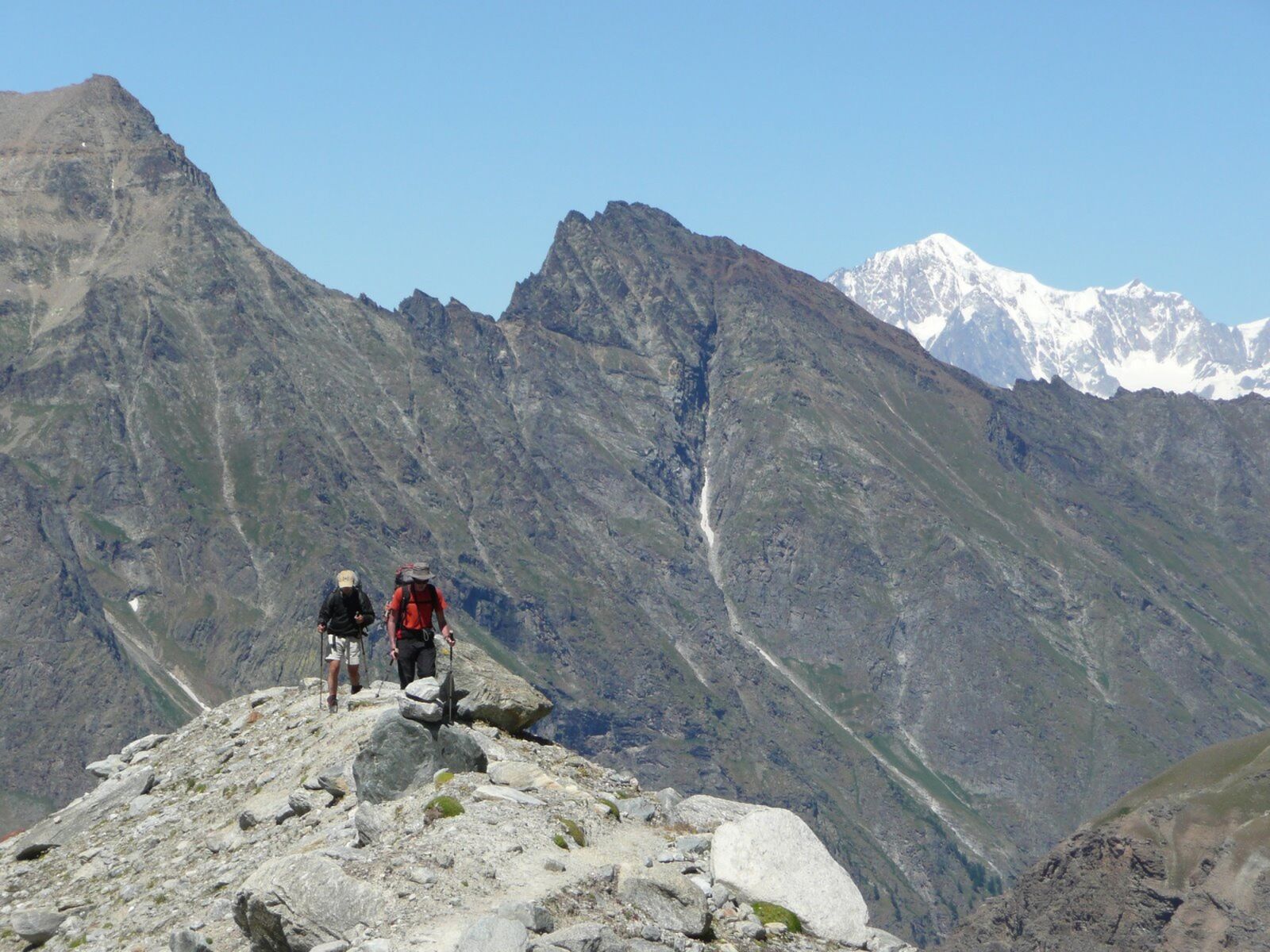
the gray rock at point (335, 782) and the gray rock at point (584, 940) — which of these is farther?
the gray rock at point (335, 782)

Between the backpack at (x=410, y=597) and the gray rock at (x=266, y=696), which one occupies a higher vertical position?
the backpack at (x=410, y=597)

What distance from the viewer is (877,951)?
2884 cm

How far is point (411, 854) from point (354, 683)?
13.8 meters

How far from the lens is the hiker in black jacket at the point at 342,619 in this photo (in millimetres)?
39094

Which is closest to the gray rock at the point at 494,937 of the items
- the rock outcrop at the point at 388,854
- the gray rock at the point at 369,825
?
the rock outcrop at the point at 388,854

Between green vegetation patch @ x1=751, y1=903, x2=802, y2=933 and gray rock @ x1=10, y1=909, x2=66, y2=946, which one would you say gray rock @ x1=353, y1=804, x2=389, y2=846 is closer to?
green vegetation patch @ x1=751, y1=903, x2=802, y2=933

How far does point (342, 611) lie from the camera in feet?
129

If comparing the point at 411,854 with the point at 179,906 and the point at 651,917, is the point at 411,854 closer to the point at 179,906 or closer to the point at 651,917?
the point at 651,917

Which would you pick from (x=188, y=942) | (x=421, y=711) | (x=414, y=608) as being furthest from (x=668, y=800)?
(x=188, y=942)

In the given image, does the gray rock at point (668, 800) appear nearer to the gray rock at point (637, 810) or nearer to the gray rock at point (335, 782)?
the gray rock at point (637, 810)

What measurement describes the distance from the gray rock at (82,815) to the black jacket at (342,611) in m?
6.06

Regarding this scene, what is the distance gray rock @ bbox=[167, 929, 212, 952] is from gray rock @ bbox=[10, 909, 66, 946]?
19.0 feet

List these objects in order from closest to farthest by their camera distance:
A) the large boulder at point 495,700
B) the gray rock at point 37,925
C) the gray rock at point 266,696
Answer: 1. the gray rock at point 37,925
2. the large boulder at point 495,700
3. the gray rock at point 266,696

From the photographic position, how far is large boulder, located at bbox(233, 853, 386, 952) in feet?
83.6
